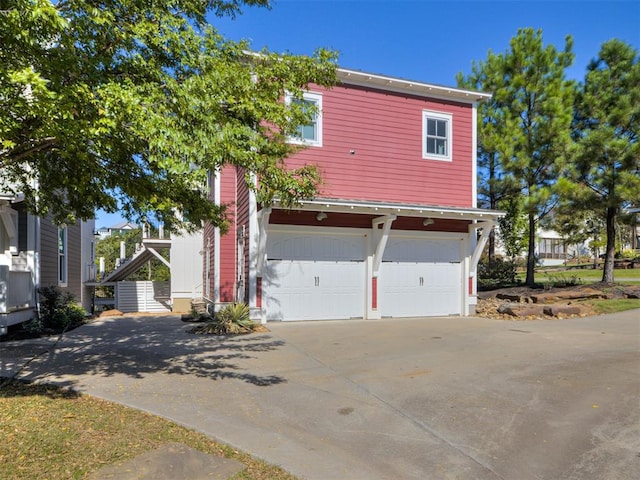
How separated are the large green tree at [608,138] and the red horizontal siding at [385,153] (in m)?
4.54

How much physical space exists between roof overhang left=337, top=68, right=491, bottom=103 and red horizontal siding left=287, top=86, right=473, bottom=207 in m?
0.18

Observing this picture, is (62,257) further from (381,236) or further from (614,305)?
(614,305)

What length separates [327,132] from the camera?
12.4 metres

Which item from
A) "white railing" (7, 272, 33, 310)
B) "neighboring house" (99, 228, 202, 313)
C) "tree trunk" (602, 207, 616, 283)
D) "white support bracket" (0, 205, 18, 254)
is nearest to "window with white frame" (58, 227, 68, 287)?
"neighboring house" (99, 228, 202, 313)

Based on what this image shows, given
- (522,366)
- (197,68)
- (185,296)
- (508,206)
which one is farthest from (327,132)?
(508,206)

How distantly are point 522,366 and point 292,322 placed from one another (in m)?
6.42

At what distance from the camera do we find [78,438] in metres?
4.00

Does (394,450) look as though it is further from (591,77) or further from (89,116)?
(591,77)

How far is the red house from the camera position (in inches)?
474

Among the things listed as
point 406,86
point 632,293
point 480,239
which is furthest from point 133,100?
point 632,293

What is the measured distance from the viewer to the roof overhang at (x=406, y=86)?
1247 cm

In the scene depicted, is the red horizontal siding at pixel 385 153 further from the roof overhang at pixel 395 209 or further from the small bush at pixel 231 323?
the small bush at pixel 231 323

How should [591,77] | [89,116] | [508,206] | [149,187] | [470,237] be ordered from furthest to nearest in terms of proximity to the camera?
[508,206], [591,77], [470,237], [149,187], [89,116]

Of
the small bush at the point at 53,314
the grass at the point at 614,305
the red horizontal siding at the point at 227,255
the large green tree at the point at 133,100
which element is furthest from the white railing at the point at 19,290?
the grass at the point at 614,305
